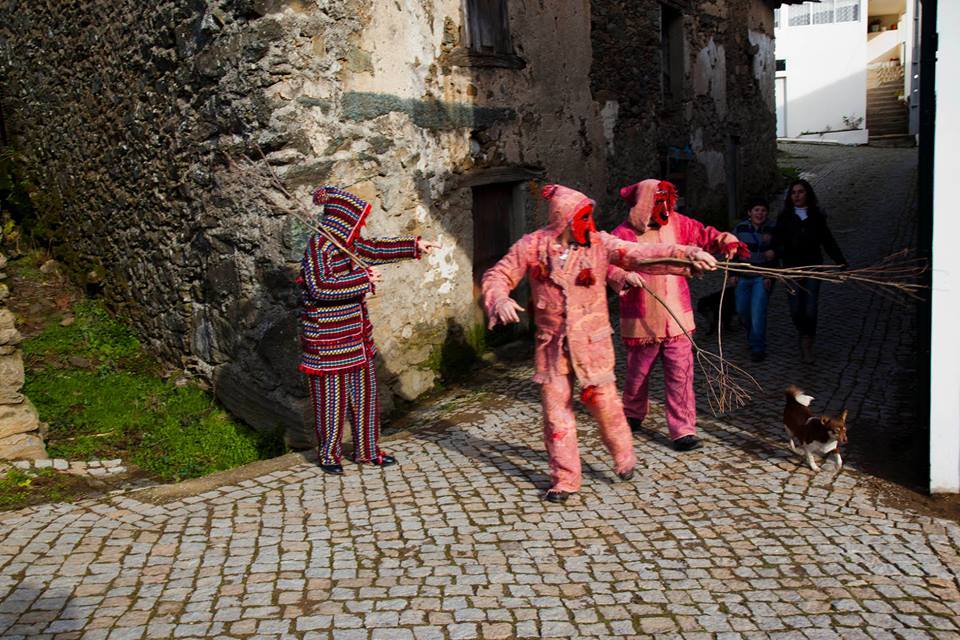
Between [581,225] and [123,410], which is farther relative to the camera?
[123,410]

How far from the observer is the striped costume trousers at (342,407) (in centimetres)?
582

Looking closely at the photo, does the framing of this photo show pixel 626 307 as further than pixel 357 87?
No

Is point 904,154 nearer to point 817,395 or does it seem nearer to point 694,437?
point 817,395

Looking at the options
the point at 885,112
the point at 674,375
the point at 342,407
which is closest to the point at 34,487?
the point at 342,407

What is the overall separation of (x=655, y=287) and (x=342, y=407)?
2.19 m

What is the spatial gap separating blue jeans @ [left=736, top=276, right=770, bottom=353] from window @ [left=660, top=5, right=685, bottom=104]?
6092mm

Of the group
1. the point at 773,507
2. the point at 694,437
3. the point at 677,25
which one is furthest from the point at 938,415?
the point at 677,25

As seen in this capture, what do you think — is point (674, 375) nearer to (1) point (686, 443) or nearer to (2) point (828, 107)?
(1) point (686, 443)

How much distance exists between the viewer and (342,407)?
5.87 metres

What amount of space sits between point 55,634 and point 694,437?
3987 mm

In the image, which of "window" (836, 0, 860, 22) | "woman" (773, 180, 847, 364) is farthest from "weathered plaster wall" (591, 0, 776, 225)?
"window" (836, 0, 860, 22)

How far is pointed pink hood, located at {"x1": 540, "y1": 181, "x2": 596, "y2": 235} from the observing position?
5.13 m

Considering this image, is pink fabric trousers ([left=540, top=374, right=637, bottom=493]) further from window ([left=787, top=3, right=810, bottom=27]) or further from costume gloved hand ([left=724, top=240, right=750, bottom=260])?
window ([left=787, top=3, right=810, bottom=27])

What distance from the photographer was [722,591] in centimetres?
Result: 420
